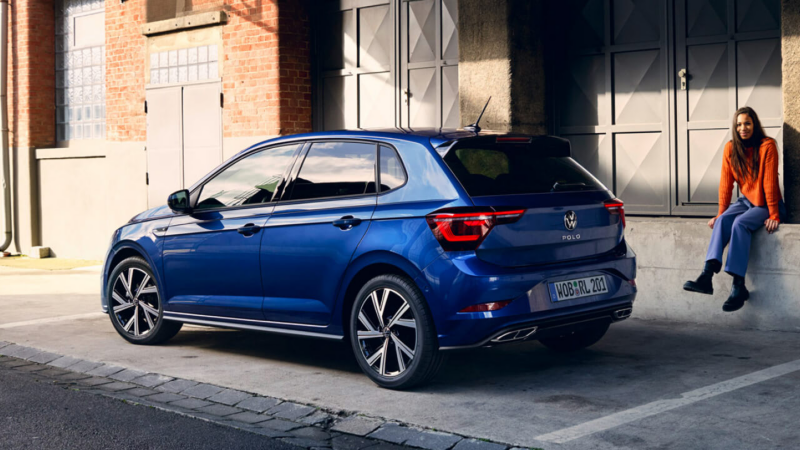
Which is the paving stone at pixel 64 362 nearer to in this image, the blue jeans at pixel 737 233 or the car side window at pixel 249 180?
the car side window at pixel 249 180

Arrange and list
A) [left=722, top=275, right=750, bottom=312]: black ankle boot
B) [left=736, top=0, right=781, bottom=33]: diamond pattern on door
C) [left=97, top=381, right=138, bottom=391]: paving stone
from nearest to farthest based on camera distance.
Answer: [left=97, top=381, right=138, bottom=391]: paving stone < [left=722, top=275, right=750, bottom=312]: black ankle boot < [left=736, top=0, right=781, bottom=33]: diamond pattern on door

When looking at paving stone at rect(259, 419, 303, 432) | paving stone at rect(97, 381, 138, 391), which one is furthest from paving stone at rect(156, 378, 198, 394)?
paving stone at rect(259, 419, 303, 432)

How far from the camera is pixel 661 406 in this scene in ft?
18.3

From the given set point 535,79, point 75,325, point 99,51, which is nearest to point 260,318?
point 75,325

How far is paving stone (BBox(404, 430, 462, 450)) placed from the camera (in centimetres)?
495

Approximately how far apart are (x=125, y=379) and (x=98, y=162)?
32.4 ft

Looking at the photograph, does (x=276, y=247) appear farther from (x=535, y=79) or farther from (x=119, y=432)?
(x=535, y=79)

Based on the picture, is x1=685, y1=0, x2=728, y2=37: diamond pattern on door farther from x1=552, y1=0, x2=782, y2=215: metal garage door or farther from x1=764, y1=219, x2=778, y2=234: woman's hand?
x1=764, y1=219, x2=778, y2=234: woman's hand

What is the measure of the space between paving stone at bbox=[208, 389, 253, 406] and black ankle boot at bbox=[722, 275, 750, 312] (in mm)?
4337

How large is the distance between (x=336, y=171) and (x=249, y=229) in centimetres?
86

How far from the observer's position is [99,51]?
54.2 ft

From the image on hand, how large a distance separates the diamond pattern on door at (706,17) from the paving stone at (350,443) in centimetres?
626

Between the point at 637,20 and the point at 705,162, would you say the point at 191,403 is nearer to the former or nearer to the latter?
the point at 705,162

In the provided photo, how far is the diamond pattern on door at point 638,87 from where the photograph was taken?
9.97m
